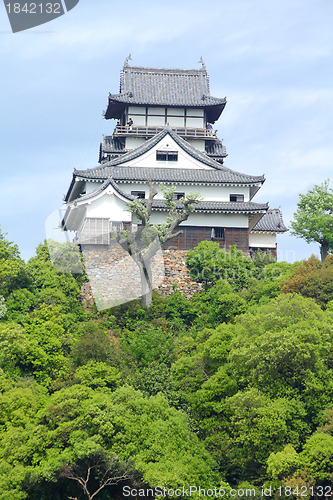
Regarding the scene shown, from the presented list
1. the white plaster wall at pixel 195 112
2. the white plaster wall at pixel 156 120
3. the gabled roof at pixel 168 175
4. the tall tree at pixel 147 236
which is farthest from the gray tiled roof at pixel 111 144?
the tall tree at pixel 147 236

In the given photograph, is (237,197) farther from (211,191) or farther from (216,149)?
Result: (216,149)

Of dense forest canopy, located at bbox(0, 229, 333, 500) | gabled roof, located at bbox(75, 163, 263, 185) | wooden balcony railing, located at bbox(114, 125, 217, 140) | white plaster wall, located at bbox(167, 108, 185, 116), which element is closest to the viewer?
dense forest canopy, located at bbox(0, 229, 333, 500)

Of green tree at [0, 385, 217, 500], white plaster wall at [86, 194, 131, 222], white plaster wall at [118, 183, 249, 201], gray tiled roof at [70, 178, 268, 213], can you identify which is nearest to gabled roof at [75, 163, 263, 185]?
white plaster wall at [118, 183, 249, 201]

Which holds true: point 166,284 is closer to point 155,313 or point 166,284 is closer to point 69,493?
point 155,313

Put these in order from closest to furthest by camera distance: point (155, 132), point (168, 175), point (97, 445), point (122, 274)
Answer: point (97, 445)
point (122, 274)
point (168, 175)
point (155, 132)

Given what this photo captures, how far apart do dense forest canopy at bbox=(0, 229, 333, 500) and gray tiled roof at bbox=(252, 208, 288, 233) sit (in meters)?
17.4

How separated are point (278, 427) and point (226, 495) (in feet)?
8.13

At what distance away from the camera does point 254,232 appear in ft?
151

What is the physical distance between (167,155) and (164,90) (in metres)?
7.33

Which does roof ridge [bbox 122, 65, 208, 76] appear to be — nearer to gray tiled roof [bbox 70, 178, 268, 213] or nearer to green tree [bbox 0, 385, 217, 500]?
gray tiled roof [bbox 70, 178, 268, 213]

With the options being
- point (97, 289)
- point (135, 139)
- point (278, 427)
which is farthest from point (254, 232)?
point (278, 427)

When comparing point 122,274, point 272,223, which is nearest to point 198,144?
point 272,223

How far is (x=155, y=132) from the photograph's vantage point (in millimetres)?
45438

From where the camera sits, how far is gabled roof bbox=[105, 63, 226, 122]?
46.5 meters
